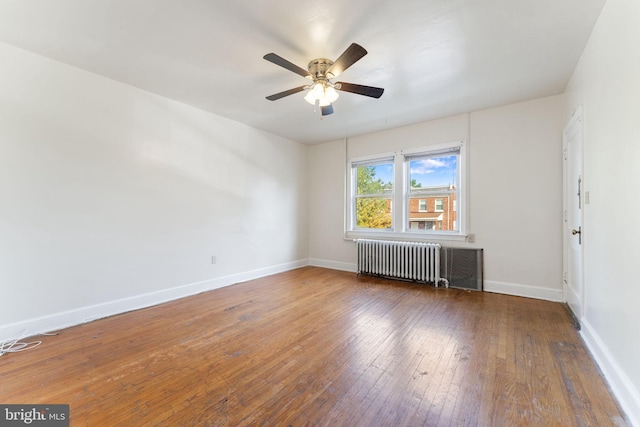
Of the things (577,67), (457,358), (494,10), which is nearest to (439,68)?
(494,10)

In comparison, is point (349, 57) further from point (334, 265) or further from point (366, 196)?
point (334, 265)

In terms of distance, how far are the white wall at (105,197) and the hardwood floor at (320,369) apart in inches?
18.0

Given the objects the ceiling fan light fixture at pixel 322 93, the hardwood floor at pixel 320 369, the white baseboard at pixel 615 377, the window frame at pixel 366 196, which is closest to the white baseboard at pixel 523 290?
the hardwood floor at pixel 320 369

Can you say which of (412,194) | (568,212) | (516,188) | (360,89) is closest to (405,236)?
(412,194)

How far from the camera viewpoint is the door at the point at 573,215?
2.64 metres

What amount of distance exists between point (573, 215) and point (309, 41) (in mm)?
3506

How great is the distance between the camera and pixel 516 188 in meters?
3.74

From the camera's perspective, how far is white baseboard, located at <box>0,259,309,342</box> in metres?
2.46

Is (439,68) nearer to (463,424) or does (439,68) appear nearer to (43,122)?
(463,424)

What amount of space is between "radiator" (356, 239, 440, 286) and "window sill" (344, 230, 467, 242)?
19cm

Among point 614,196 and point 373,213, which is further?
point 373,213

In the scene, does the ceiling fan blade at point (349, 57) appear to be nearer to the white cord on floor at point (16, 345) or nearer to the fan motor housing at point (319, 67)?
the fan motor housing at point (319, 67)

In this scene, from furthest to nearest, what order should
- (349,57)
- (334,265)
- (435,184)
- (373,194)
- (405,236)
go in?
1. (334,265)
2. (373,194)
3. (405,236)
4. (435,184)
5. (349,57)

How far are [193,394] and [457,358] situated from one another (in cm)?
200
